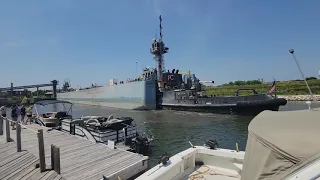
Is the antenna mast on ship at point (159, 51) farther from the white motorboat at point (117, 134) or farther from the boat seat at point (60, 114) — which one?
the white motorboat at point (117, 134)

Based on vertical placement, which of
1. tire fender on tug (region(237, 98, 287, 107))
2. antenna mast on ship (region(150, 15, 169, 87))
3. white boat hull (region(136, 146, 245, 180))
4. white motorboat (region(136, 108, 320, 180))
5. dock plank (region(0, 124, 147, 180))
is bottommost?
dock plank (region(0, 124, 147, 180))

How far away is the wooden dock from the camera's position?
20.4 ft

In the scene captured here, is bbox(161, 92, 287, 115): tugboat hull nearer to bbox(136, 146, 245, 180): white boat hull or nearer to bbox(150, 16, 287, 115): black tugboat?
bbox(150, 16, 287, 115): black tugboat

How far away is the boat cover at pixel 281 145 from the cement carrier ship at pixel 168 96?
21.4 m

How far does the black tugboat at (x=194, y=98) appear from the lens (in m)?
22.4

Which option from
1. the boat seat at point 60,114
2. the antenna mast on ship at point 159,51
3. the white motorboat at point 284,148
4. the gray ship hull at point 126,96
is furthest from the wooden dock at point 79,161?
the antenna mast on ship at point 159,51

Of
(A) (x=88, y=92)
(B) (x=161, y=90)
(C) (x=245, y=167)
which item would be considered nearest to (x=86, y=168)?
(C) (x=245, y=167)

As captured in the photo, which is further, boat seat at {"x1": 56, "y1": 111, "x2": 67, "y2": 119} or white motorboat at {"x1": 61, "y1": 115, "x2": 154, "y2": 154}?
boat seat at {"x1": 56, "y1": 111, "x2": 67, "y2": 119}

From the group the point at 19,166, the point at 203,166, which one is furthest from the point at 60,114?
the point at 203,166

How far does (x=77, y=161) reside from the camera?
23.8 ft

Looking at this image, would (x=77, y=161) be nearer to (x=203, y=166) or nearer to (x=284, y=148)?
(x=203, y=166)

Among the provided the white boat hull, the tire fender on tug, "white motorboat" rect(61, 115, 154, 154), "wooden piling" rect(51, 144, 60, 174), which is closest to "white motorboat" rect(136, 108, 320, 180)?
the white boat hull

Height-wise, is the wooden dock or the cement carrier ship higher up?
the cement carrier ship

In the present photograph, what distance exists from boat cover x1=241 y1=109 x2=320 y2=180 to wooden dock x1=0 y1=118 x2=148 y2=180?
4523 mm
